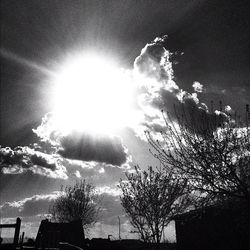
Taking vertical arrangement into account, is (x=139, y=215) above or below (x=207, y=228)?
above

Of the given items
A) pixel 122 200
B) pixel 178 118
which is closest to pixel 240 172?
pixel 178 118

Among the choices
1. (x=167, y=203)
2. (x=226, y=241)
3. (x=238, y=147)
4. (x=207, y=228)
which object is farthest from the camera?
(x=167, y=203)

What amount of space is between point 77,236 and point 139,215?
8877mm

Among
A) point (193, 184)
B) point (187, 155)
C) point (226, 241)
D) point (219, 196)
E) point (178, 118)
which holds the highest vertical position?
point (178, 118)

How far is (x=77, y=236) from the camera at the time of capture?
26406 millimetres

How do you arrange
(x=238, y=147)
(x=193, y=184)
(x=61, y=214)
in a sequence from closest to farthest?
(x=238, y=147) < (x=193, y=184) < (x=61, y=214)

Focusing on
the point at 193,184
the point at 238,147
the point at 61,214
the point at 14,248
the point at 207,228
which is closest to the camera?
the point at 14,248

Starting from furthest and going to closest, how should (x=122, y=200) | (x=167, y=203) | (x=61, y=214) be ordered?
1. (x=61, y=214)
2. (x=122, y=200)
3. (x=167, y=203)

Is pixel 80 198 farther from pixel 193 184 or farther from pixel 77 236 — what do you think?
pixel 193 184

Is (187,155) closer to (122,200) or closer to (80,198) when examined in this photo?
(122,200)

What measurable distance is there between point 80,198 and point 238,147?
43899 mm

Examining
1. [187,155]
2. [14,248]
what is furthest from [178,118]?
[14,248]

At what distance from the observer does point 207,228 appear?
18875 millimetres

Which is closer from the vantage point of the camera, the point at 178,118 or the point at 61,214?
the point at 178,118
